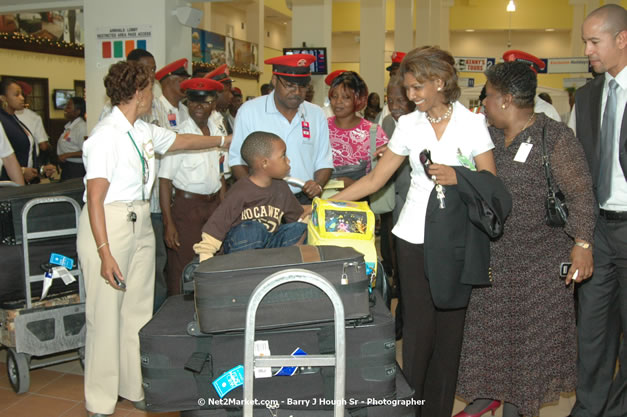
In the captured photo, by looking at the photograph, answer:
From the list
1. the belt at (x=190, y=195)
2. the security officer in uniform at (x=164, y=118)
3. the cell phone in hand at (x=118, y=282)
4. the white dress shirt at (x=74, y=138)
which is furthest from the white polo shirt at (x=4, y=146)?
the white dress shirt at (x=74, y=138)

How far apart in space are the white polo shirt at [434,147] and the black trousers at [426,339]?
4.1 inches

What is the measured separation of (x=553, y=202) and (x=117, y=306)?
7.43 feet

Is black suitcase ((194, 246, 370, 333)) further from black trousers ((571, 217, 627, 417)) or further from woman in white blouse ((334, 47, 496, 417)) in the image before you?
black trousers ((571, 217, 627, 417))

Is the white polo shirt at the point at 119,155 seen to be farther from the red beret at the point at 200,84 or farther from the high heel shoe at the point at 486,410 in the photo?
the high heel shoe at the point at 486,410

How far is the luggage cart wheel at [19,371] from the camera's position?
347 centimetres

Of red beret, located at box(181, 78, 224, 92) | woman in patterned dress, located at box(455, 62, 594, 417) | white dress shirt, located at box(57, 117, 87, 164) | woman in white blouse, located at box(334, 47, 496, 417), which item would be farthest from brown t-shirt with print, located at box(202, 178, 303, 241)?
white dress shirt, located at box(57, 117, 87, 164)

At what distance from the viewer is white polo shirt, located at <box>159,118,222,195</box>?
4.02 meters

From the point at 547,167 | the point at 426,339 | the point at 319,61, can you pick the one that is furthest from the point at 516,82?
the point at 319,61

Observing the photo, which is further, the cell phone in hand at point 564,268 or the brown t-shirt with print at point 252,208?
the cell phone in hand at point 564,268

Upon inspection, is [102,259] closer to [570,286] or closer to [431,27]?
[570,286]

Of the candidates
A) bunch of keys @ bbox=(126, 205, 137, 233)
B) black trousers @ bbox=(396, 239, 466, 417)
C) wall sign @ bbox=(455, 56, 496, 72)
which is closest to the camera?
black trousers @ bbox=(396, 239, 466, 417)

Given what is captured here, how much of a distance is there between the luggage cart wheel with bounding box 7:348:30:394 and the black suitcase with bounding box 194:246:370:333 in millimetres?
2221

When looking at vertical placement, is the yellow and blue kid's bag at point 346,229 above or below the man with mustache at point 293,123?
below

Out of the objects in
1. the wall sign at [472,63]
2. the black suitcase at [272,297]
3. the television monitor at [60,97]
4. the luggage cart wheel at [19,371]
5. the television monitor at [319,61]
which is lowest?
the luggage cart wheel at [19,371]
